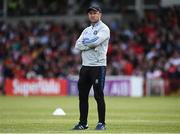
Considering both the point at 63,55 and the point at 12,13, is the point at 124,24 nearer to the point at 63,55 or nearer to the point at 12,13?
the point at 63,55

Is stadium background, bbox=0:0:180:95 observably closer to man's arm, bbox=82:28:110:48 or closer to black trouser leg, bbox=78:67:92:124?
black trouser leg, bbox=78:67:92:124

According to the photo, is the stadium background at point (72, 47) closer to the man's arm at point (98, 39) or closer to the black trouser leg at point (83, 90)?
the black trouser leg at point (83, 90)

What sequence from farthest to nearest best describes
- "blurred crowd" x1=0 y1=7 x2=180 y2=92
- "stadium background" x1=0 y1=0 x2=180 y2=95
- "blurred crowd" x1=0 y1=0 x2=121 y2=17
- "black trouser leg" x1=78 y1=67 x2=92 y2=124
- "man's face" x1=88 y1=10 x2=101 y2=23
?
"blurred crowd" x1=0 y1=0 x2=121 y2=17 → "blurred crowd" x1=0 y1=7 x2=180 y2=92 → "stadium background" x1=0 y1=0 x2=180 y2=95 → "black trouser leg" x1=78 y1=67 x2=92 y2=124 → "man's face" x1=88 y1=10 x2=101 y2=23

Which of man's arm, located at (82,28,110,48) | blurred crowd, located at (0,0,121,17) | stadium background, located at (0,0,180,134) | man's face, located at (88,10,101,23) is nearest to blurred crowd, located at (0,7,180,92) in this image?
stadium background, located at (0,0,180,134)

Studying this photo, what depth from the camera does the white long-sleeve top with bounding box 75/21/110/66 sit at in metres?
16.1

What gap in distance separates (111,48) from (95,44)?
24732mm

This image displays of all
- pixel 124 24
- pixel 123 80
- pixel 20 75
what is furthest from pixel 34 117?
pixel 124 24

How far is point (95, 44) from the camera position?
1602cm

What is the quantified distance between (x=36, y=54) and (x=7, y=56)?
1.75 m

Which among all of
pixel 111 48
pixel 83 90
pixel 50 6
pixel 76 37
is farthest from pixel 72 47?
pixel 83 90

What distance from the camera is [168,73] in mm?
37531

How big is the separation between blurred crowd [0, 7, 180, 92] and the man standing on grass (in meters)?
21.4

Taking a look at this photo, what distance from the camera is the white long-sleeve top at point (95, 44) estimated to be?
16.1 meters

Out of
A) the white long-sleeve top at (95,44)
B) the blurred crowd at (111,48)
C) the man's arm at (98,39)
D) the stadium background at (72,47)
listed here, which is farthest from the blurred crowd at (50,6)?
the man's arm at (98,39)
